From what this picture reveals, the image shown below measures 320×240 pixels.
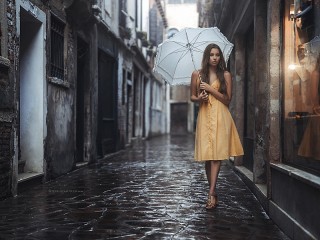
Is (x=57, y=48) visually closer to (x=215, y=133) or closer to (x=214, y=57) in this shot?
(x=214, y=57)

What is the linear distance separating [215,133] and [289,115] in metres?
0.96

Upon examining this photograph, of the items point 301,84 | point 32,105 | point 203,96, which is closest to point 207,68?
point 203,96

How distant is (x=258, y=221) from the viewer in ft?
16.0

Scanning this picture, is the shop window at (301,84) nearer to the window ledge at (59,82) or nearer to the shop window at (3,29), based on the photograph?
the shop window at (3,29)

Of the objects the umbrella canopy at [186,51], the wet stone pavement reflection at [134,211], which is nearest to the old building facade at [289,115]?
the wet stone pavement reflection at [134,211]

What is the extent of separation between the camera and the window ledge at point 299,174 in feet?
11.5

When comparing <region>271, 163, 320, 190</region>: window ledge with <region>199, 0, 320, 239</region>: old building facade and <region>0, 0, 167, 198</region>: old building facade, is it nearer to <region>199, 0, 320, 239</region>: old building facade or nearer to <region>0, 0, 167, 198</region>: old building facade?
<region>199, 0, 320, 239</region>: old building facade

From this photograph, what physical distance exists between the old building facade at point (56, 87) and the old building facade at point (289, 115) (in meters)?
3.44

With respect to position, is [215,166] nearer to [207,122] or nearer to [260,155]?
[207,122]

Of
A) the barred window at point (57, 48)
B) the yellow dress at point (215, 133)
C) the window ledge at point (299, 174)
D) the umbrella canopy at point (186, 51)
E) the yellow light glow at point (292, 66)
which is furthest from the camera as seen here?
the barred window at point (57, 48)

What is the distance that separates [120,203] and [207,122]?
1.56 m

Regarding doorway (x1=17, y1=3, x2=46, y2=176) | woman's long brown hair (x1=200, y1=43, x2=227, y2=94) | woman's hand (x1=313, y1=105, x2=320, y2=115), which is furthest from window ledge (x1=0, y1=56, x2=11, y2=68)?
woman's hand (x1=313, y1=105, x2=320, y2=115)

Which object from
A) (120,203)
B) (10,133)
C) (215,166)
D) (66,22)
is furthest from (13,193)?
(66,22)

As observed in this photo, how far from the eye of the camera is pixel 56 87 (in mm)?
8555
